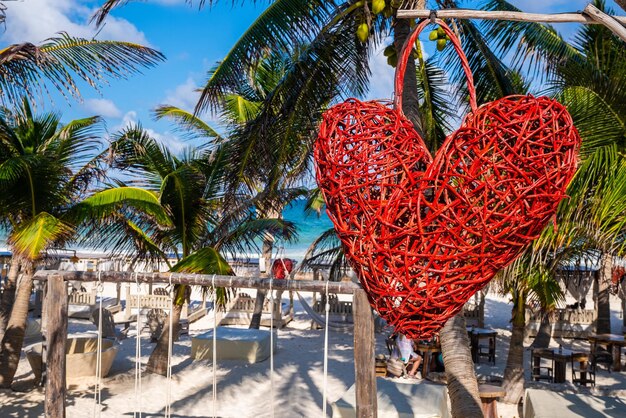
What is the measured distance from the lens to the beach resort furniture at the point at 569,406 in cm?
657

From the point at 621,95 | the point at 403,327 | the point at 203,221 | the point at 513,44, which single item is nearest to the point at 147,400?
the point at 203,221

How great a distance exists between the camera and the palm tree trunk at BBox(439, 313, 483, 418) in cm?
497

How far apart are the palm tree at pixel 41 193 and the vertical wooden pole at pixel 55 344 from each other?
39.0 inches

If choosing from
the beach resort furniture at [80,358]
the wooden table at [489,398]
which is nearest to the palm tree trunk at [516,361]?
the wooden table at [489,398]

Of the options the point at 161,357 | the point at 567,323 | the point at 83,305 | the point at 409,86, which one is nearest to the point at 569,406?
the point at 409,86

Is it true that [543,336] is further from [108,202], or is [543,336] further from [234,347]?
[108,202]

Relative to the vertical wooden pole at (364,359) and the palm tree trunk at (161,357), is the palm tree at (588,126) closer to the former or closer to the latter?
the vertical wooden pole at (364,359)

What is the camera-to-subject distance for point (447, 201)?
4.89ft

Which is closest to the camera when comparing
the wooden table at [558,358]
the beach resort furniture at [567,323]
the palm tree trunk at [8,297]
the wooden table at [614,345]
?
the palm tree trunk at [8,297]

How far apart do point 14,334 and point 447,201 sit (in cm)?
922

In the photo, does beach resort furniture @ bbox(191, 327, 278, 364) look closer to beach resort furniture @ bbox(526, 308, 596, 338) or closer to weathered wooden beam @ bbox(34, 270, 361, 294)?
weathered wooden beam @ bbox(34, 270, 361, 294)

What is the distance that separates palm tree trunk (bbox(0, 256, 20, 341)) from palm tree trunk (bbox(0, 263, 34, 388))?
237 millimetres

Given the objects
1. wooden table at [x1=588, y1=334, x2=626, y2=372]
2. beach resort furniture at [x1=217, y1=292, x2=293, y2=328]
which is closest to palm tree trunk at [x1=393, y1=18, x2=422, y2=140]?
wooden table at [x1=588, y1=334, x2=626, y2=372]

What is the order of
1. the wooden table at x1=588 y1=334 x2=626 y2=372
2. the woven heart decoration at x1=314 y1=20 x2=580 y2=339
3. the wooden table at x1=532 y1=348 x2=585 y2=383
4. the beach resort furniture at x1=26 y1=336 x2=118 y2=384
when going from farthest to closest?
the wooden table at x1=588 y1=334 x2=626 y2=372 → the wooden table at x1=532 y1=348 x2=585 y2=383 → the beach resort furniture at x1=26 y1=336 x2=118 y2=384 → the woven heart decoration at x1=314 y1=20 x2=580 y2=339
